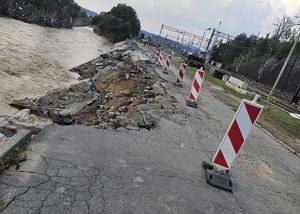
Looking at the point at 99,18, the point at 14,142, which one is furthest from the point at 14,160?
the point at 99,18

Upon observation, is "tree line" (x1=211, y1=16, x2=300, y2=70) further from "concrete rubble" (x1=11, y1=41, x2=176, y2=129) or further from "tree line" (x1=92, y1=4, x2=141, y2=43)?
"concrete rubble" (x1=11, y1=41, x2=176, y2=129)

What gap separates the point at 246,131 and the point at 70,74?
19.4 meters

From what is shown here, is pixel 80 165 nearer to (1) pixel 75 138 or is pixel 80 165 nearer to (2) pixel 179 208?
(1) pixel 75 138

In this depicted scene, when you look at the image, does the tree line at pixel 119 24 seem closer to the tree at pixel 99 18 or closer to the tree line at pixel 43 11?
the tree line at pixel 43 11

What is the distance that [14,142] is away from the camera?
4586 millimetres

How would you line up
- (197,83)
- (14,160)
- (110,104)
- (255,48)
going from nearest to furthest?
(14,160)
(197,83)
(110,104)
(255,48)

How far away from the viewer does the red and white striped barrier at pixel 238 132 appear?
529 cm

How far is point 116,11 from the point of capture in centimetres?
9288

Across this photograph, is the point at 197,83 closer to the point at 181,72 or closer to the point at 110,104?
the point at 110,104

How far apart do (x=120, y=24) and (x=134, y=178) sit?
85637 millimetres

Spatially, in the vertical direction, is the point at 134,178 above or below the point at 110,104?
above

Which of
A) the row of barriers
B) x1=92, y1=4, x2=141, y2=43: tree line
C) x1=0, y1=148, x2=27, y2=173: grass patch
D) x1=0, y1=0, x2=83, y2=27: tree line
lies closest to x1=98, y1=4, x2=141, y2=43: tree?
x1=92, y1=4, x2=141, y2=43: tree line

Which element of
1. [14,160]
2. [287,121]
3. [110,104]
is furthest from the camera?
[287,121]

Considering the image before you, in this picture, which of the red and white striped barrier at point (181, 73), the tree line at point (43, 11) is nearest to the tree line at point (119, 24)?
the tree line at point (43, 11)
